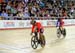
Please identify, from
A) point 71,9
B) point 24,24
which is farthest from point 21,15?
point 71,9

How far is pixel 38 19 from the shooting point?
81.9ft

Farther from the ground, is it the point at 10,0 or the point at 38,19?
the point at 10,0

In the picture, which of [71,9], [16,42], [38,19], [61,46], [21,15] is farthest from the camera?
[71,9]

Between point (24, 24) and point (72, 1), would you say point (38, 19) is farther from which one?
point (72, 1)

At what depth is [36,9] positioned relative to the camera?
2506 cm

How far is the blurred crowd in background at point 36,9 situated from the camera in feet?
73.6

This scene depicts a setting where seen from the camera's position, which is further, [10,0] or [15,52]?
[10,0]

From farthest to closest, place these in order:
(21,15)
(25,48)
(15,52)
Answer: (21,15), (25,48), (15,52)

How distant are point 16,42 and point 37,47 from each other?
81.6 inches

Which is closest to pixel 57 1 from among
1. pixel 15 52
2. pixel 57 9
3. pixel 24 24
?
pixel 57 9

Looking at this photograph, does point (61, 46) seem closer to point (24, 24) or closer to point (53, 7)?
point (24, 24)

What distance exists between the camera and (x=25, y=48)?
46.1 feet

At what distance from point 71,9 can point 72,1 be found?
1771 mm

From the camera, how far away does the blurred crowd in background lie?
73.6 ft
